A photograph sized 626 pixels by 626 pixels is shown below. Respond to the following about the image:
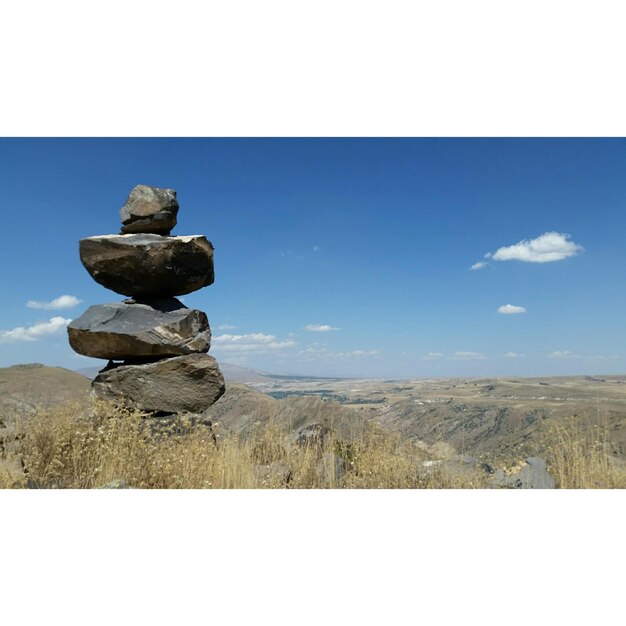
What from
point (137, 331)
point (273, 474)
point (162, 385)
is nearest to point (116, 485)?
point (273, 474)

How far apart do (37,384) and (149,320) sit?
8442mm

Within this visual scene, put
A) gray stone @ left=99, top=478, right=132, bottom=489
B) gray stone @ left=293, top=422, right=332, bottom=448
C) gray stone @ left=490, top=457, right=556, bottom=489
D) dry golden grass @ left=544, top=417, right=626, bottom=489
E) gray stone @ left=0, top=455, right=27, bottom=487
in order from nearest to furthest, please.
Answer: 1. gray stone @ left=99, top=478, right=132, bottom=489
2. gray stone @ left=0, top=455, right=27, bottom=487
3. dry golden grass @ left=544, top=417, right=626, bottom=489
4. gray stone @ left=490, top=457, right=556, bottom=489
5. gray stone @ left=293, top=422, right=332, bottom=448

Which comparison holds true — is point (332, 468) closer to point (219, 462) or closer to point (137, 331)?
point (219, 462)

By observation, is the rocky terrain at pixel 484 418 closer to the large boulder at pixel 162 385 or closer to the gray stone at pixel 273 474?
the gray stone at pixel 273 474

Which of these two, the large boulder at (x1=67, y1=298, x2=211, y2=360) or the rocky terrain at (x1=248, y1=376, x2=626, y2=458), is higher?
the large boulder at (x1=67, y1=298, x2=211, y2=360)

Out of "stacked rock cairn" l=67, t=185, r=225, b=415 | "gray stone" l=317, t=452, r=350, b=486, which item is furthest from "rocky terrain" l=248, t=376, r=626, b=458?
"stacked rock cairn" l=67, t=185, r=225, b=415

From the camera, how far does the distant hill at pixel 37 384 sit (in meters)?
13.3

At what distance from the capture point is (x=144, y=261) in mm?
8305

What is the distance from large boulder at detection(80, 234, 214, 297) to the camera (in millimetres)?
8297

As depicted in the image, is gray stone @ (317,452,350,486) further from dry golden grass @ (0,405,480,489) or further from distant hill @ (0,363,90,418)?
distant hill @ (0,363,90,418)

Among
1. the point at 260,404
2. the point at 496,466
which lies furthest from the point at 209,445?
the point at 260,404

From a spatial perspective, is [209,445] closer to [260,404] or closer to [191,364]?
[191,364]

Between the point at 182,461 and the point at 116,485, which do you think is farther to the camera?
the point at 182,461

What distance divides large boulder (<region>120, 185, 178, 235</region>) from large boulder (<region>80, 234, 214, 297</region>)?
307 millimetres
